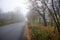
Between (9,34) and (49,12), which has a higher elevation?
(49,12)

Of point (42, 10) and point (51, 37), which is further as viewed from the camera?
point (42, 10)

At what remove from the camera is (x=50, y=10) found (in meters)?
3.57

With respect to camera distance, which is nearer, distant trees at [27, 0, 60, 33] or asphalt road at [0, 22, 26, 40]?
distant trees at [27, 0, 60, 33]

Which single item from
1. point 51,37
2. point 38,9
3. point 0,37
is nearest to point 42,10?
point 38,9

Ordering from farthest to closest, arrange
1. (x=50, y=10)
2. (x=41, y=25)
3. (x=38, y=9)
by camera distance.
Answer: (x=38, y=9) < (x=41, y=25) < (x=50, y=10)

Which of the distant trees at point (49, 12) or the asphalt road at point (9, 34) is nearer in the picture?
the distant trees at point (49, 12)

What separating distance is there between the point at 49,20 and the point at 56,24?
338mm

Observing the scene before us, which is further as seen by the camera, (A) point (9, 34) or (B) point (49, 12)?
(A) point (9, 34)

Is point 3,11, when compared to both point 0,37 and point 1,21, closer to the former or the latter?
point 1,21

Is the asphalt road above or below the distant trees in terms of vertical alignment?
below

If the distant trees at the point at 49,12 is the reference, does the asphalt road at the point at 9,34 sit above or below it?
below

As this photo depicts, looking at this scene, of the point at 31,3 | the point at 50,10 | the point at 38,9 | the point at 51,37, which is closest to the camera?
the point at 51,37

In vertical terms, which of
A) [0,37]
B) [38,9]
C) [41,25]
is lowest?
[0,37]

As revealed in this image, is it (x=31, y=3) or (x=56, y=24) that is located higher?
(x=31, y=3)
